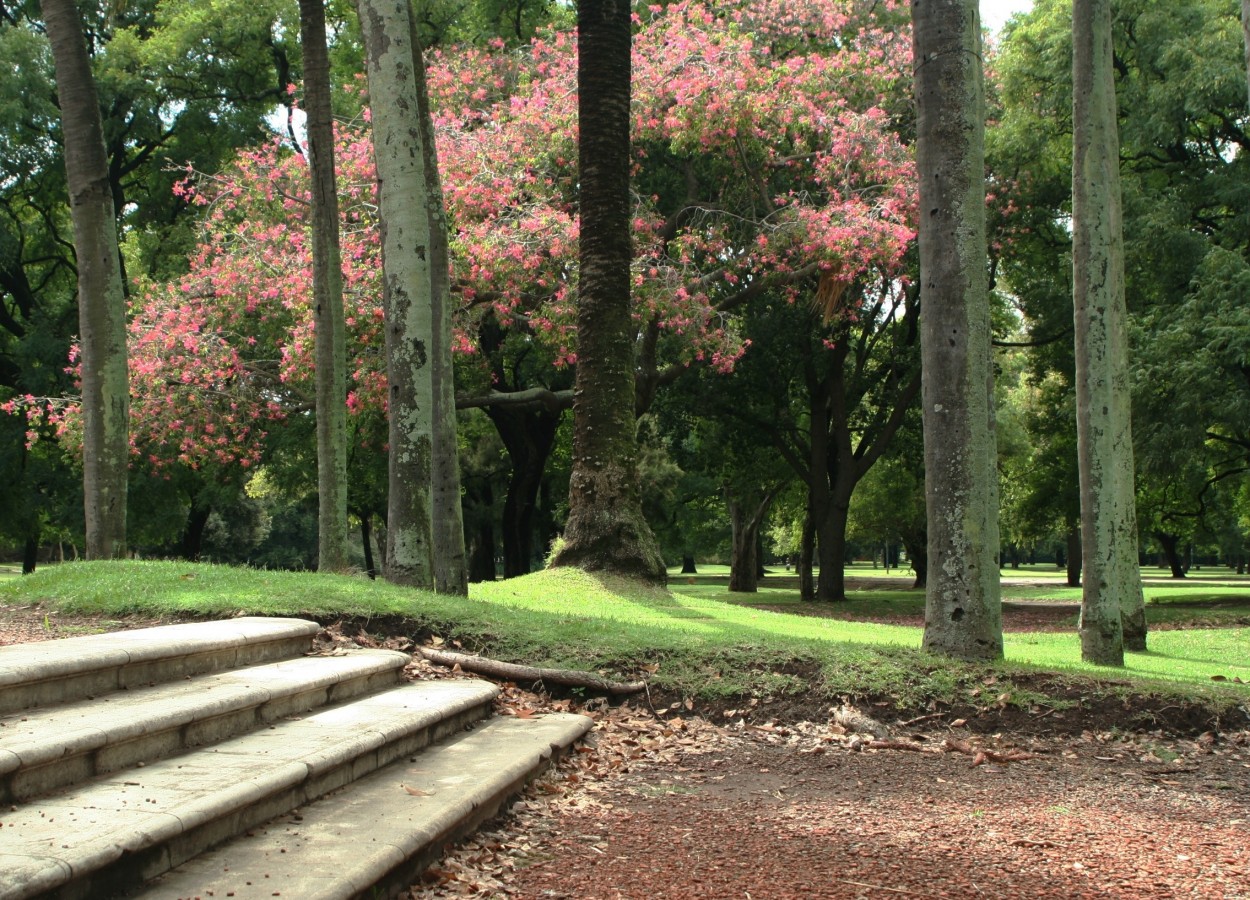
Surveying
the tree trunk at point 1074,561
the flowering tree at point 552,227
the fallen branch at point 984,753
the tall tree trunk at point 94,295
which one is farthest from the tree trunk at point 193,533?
the fallen branch at point 984,753

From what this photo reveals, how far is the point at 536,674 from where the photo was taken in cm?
758

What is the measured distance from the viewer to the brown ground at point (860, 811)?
4.25m

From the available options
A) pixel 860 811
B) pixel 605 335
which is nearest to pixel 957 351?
pixel 860 811

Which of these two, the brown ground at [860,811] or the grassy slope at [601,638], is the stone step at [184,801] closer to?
the brown ground at [860,811]

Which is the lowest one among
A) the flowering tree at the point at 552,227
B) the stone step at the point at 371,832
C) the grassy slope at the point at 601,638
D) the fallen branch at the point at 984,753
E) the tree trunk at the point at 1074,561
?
the tree trunk at the point at 1074,561

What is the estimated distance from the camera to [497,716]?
694 cm

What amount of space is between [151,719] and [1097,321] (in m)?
9.19

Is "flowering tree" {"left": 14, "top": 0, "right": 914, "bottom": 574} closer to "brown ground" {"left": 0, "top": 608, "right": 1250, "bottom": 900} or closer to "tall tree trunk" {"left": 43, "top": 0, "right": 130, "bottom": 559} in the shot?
"tall tree trunk" {"left": 43, "top": 0, "right": 130, "bottom": 559}

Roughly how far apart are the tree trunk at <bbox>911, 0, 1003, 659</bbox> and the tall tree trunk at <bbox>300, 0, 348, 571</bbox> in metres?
6.43

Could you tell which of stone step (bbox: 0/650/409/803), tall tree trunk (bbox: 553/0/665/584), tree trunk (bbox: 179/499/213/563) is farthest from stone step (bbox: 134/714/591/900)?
tree trunk (bbox: 179/499/213/563)

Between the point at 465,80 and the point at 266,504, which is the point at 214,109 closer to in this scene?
the point at 465,80

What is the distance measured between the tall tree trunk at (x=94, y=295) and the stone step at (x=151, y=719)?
5185 millimetres

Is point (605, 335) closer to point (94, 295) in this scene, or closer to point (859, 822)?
point (94, 295)

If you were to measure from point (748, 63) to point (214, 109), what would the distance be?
690 inches
